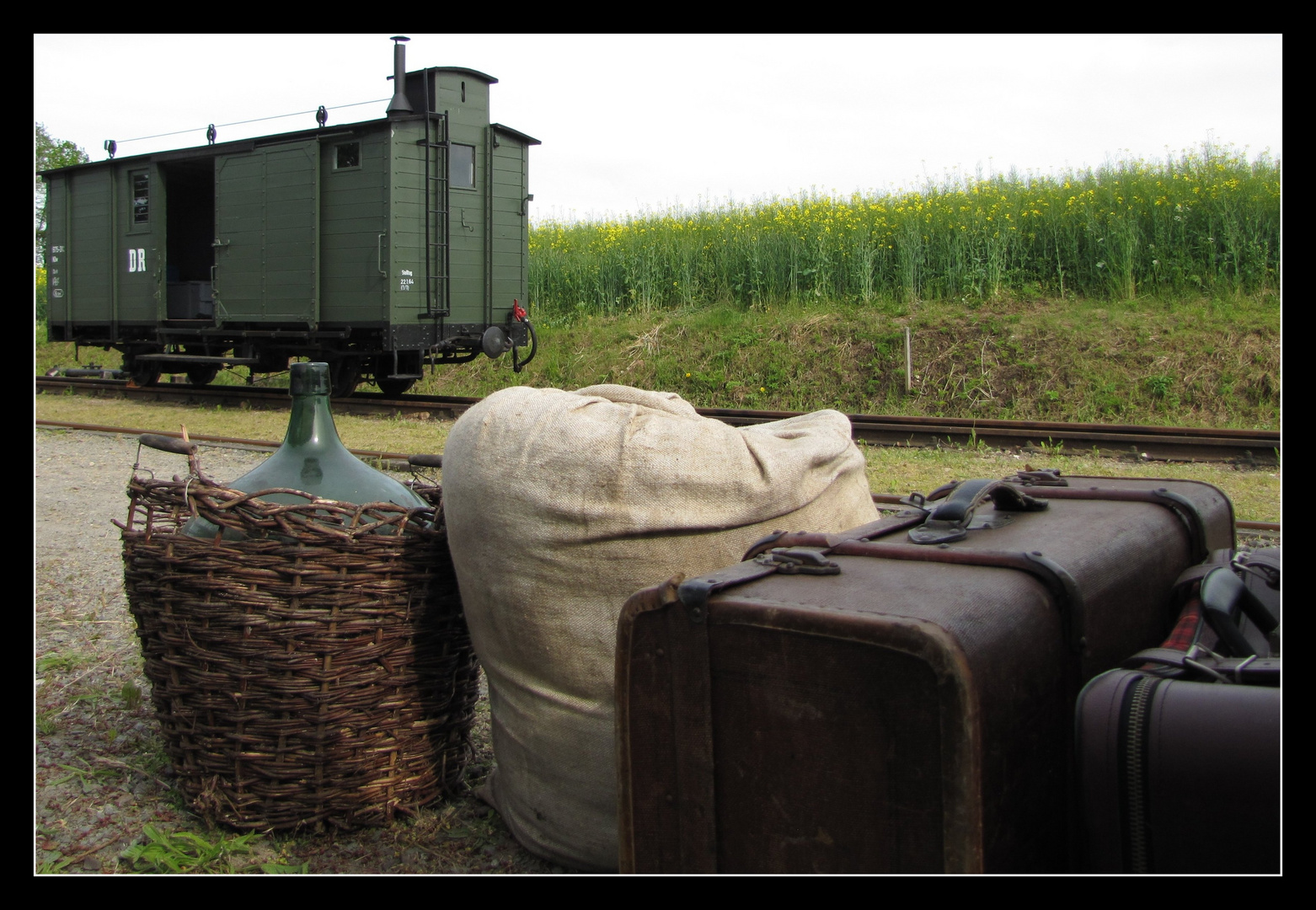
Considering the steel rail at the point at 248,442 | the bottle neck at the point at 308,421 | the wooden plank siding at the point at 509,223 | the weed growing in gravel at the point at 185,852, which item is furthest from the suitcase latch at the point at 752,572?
the wooden plank siding at the point at 509,223

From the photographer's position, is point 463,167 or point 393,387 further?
point 393,387

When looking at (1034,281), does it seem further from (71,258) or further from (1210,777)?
(71,258)

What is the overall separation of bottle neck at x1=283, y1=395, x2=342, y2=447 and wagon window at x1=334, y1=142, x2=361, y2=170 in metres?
10.3

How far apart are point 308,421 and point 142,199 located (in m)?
14.0

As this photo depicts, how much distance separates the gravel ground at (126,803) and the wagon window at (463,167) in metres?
8.90

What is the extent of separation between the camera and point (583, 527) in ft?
6.39

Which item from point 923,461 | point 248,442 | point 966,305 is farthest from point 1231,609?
point 966,305

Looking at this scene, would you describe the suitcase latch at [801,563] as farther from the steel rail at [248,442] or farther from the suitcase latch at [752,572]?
the steel rail at [248,442]

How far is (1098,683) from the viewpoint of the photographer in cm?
141

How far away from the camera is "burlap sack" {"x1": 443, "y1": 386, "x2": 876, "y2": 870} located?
1935 mm

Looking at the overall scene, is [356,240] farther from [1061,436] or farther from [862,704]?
[862,704]

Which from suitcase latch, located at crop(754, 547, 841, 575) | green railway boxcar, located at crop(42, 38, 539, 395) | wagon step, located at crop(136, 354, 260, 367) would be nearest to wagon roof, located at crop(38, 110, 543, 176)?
green railway boxcar, located at crop(42, 38, 539, 395)

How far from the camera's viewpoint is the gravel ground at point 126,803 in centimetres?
218

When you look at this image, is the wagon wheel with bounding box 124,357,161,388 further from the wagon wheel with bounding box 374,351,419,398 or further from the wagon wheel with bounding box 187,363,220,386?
the wagon wheel with bounding box 374,351,419,398
